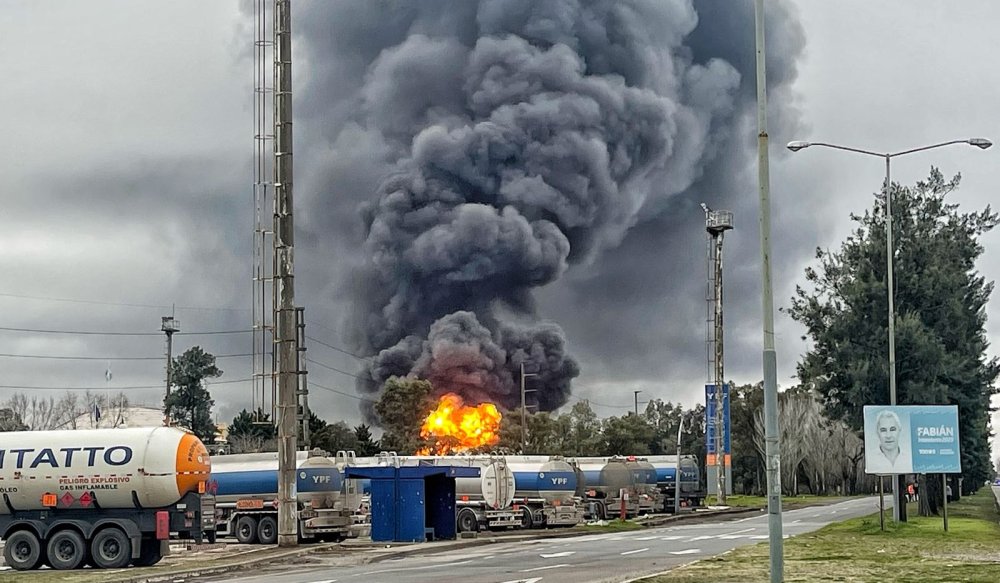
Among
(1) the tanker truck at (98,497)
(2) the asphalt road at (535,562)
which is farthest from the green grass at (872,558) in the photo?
(1) the tanker truck at (98,497)

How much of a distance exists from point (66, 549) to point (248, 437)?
72.3 meters

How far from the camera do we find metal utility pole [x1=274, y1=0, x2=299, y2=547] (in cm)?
4212

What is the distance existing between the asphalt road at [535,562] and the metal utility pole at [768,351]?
520 centimetres

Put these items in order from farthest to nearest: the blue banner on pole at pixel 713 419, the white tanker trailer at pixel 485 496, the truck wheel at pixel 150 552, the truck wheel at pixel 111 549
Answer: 1. the blue banner on pole at pixel 713 419
2. the white tanker trailer at pixel 485 496
3. the truck wheel at pixel 150 552
4. the truck wheel at pixel 111 549

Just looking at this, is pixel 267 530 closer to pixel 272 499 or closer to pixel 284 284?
pixel 272 499

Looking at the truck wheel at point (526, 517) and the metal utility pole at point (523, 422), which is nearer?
the truck wheel at point (526, 517)

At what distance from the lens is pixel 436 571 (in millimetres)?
30797

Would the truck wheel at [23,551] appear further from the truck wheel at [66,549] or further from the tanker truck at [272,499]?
the tanker truck at [272,499]

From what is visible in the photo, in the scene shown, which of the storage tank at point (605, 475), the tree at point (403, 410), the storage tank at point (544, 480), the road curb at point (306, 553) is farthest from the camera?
the tree at point (403, 410)

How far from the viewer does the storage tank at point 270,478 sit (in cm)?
4800

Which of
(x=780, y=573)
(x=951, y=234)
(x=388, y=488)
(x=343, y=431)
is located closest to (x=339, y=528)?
(x=388, y=488)

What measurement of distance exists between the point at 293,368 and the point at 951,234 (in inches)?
1441

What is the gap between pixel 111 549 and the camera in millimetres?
35875

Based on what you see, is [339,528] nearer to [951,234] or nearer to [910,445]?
[910,445]
